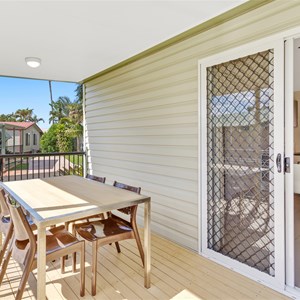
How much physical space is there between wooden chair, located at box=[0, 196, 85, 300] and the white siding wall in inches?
54.7

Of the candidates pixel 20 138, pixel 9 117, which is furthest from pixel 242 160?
pixel 9 117

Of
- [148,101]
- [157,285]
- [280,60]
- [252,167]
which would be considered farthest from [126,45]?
[157,285]

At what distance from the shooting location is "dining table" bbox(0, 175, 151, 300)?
155 centimetres

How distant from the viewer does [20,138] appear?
606cm

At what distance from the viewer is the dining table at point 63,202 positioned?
5.09 ft

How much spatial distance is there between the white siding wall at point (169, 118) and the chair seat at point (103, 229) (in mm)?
858

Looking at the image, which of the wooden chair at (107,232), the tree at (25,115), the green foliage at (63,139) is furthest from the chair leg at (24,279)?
the tree at (25,115)

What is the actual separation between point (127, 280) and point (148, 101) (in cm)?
223

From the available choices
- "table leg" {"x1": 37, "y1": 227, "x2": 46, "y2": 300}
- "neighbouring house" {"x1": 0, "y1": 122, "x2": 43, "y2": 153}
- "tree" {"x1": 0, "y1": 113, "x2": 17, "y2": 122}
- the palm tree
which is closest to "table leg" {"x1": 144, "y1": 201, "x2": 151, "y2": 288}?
"table leg" {"x1": 37, "y1": 227, "x2": 46, "y2": 300}

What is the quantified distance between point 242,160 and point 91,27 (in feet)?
6.97

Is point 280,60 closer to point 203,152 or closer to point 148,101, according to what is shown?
point 203,152

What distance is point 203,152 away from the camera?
104 inches

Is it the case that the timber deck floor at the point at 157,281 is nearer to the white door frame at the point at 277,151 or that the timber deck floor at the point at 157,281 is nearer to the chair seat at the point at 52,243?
the white door frame at the point at 277,151

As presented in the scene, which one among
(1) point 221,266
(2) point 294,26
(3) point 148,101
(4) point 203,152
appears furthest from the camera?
(3) point 148,101
